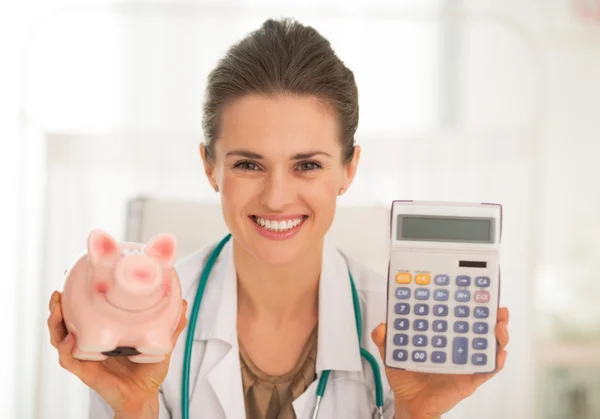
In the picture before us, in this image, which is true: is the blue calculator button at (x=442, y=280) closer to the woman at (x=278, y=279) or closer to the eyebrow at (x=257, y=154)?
the woman at (x=278, y=279)

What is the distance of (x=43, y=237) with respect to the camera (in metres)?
1.29

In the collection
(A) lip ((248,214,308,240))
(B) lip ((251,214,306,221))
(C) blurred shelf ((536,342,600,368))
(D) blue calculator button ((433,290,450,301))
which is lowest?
(C) blurred shelf ((536,342,600,368))

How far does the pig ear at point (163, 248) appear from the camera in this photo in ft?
2.01

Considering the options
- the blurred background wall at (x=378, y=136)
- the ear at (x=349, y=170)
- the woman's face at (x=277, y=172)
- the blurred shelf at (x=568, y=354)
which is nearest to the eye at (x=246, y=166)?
the woman's face at (x=277, y=172)

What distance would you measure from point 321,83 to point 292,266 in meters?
0.23

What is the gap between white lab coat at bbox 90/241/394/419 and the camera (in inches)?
34.6

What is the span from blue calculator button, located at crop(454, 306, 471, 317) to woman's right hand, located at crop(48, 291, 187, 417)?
261 mm

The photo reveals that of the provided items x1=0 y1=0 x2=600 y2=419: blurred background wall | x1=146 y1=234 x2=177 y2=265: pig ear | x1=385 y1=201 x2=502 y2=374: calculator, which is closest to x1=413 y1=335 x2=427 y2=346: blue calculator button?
x1=385 y1=201 x2=502 y2=374: calculator

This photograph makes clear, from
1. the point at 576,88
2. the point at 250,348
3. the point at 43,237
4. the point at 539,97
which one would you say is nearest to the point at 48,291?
the point at 43,237

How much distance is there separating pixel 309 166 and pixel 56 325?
31cm

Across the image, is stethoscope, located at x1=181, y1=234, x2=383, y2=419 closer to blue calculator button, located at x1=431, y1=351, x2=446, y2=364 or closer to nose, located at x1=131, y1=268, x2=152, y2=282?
blue calculator button, located at x1=431, y1=351, x2=446, y2=364

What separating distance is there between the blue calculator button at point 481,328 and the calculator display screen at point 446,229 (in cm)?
A: 8

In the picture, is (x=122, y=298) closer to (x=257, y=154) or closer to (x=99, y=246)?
(x=99, y=246)

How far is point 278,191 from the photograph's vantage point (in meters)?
0.78
